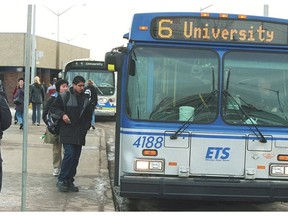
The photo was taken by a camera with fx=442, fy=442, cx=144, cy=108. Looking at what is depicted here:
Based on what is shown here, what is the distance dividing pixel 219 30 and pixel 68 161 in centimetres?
312

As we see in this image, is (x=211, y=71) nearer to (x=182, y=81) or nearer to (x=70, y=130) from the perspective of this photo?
(x=182, y=81)

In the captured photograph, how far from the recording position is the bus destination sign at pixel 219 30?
19.6ft

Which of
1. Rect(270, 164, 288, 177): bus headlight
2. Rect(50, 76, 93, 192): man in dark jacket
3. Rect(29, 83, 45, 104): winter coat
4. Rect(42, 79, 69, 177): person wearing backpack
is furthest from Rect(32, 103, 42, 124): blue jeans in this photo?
Rect(270, 164, 288, 177): bus headlight

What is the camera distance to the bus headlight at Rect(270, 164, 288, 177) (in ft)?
19.2

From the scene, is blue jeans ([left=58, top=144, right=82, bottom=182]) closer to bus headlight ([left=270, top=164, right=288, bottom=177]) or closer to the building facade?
bus headlight ([left=270, top=164, right=288, bottom=177])

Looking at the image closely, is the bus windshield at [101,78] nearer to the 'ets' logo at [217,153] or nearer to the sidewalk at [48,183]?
the sidewalk at [48,183]

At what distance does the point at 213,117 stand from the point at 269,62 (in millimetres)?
1073

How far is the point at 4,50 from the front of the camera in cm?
3616

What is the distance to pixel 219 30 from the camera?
601cm

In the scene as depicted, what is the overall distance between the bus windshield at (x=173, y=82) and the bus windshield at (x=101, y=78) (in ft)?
49.5

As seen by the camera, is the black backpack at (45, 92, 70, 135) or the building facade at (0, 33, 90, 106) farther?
the building facade at (0, 33, 90, 106)

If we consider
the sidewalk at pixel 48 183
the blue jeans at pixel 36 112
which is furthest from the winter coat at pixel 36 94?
the sidewalk at pixel 48 183

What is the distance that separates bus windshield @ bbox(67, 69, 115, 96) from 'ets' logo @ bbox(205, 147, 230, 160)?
1536 centimetres

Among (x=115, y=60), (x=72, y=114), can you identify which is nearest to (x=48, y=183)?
(x=72, y=114)
